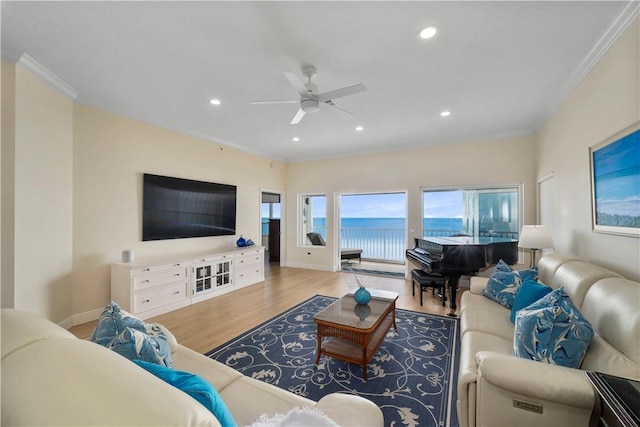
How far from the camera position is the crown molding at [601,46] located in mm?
1803

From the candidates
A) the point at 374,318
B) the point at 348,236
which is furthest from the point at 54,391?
the point at 348,236

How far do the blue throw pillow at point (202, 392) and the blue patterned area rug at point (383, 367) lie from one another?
4.35ft

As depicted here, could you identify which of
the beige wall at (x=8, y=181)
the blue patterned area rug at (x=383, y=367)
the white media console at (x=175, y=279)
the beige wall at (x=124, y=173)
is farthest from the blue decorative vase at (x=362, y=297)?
the beige wall at (x=8, y=181)

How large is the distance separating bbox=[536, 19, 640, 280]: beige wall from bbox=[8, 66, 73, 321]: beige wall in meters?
5.21

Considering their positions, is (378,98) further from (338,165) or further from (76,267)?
(76,267)

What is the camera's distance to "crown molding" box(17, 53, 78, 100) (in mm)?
2395

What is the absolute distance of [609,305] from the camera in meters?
1.46

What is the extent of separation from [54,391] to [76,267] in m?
3.54

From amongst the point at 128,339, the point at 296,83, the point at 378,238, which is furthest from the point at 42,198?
the point at 378,238

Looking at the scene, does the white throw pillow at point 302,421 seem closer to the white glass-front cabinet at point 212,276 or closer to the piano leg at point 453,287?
the piano leg at point 453,287

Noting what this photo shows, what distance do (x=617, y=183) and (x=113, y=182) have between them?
5455 millimetres

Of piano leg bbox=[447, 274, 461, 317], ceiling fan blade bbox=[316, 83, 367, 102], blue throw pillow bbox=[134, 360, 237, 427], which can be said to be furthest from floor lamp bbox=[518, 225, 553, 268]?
blue throw pillow bbox=[134, 360, 237, 427]

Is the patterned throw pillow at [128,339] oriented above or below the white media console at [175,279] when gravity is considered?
above

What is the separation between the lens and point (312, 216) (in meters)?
6.90
